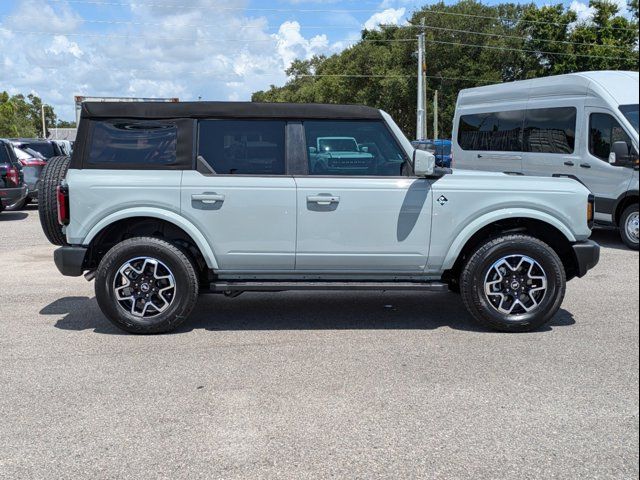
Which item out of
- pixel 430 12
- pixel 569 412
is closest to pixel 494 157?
pixel 569 412

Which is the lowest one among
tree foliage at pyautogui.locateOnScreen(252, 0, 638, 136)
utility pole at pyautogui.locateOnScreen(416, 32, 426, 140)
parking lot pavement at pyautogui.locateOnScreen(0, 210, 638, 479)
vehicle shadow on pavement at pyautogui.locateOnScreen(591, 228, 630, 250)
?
parking lot pavement at pyautogui.locateOnScreen(0, 210, 638, 479)

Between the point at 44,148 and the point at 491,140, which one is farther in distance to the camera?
the point at 44,148

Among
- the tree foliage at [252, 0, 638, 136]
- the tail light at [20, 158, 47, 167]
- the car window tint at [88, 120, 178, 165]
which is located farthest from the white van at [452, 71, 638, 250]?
the tree foliage at [252, 0, 638, 136]

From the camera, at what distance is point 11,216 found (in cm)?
1565

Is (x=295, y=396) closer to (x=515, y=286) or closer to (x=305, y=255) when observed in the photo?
(x=305, y=255)

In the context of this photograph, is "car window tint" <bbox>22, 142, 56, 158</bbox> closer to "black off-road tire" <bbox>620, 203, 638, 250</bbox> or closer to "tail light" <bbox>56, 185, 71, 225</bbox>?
"tail light" <bbox>56, 185, 71, 225</bbox>

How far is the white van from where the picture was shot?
389 inches

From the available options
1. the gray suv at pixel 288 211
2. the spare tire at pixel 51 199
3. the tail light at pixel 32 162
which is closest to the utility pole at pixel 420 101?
the tail light at pixel 32 162

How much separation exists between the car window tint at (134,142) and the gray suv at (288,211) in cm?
1

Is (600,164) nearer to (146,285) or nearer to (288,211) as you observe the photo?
(288,211)

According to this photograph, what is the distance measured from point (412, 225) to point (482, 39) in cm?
3985

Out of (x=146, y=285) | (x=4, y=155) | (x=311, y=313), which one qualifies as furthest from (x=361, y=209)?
(x=4, y=155)

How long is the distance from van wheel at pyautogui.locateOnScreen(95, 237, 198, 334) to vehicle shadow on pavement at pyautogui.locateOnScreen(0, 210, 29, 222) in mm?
10843

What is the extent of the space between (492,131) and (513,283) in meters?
8.28
